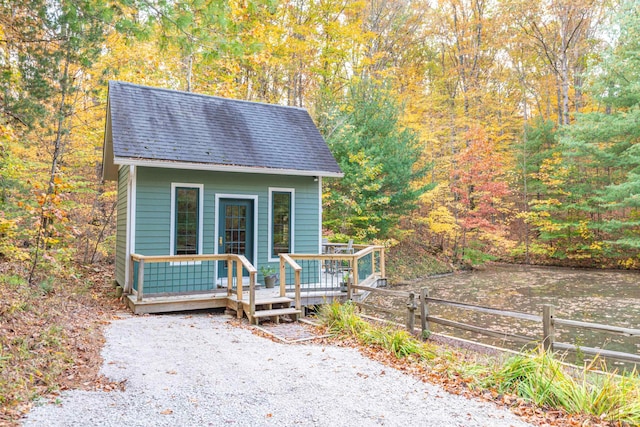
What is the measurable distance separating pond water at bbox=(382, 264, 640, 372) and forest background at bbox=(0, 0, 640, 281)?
2120 millimetres

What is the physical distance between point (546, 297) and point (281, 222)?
8.85 meters

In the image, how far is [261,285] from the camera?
10141 millimetres

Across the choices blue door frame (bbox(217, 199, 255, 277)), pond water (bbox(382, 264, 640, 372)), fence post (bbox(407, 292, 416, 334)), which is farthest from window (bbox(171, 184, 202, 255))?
pond water (bbox(382, 264, 640, 372))

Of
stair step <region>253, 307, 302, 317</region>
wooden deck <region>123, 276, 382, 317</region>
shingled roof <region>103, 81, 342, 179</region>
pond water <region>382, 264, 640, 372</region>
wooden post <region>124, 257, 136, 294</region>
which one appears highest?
shingled roof <region>103, 81, 342, 179</region>

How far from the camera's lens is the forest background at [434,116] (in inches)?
578

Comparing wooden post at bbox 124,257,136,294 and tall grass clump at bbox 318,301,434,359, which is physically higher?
wooden post at bbox 124,257,136,294

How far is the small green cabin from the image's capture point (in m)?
9.23

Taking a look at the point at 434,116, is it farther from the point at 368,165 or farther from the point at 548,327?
the point at 548,327

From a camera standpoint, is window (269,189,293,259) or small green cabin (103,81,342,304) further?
window (269,189,293,259)

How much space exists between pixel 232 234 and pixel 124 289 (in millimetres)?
2680

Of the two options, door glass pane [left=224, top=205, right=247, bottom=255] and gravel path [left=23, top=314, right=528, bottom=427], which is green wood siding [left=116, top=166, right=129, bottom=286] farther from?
gravel path [left=23, top=314, right=528, bottom=427]

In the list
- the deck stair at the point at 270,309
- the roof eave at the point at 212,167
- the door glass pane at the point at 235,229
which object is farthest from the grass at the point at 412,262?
the deck stair at the point at 270,309

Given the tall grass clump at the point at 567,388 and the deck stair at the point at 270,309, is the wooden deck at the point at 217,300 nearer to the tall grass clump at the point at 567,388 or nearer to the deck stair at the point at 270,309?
the deck stair at the point at 270,309

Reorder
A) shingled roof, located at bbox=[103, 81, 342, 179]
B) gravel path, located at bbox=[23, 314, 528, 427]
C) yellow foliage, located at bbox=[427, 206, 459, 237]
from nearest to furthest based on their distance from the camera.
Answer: gravel path, located at bbox=[23, 314, 528, 427], shingled roof, located at bbox=[103, 81, 342, 179], yellow foliage, located at bbox=[427, 206, 459, 237]
